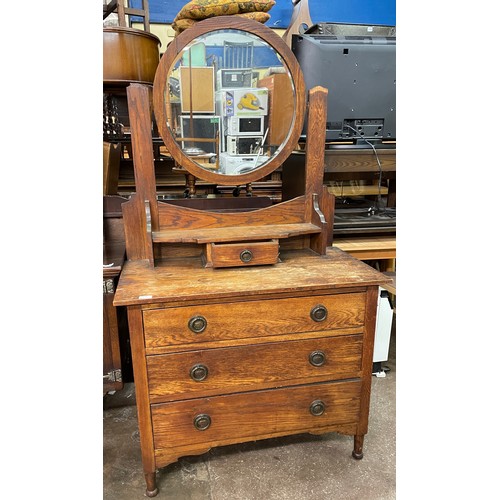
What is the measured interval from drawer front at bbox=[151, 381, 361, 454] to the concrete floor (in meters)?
0.19

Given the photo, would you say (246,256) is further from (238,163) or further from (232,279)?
(238,163)

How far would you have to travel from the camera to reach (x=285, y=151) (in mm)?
1493

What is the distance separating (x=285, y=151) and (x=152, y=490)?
1.29m

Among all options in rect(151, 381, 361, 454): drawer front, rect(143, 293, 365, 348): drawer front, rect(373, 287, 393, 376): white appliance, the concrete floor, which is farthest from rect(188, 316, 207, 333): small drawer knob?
rect(373, 287, 393, 376): white appliance

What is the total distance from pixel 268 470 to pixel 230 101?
4.54 feet

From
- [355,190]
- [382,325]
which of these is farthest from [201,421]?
[355,190]

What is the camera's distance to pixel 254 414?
4.44 feet

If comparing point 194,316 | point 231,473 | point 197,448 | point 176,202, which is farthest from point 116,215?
point 231,473

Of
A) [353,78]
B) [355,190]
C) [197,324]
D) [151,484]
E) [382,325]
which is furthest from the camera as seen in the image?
[355,190]

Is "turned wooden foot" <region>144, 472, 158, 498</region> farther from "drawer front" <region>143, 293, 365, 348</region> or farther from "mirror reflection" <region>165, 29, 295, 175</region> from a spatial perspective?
"mirror reflection" <region>165, 29, 295, 175</region>

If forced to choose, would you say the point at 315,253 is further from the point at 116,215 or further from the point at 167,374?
the point at 116,215

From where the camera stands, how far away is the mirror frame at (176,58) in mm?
1325

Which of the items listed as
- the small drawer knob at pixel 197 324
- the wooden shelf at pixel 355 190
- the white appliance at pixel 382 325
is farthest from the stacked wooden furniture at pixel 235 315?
the wooden shelf at pixel 355 190

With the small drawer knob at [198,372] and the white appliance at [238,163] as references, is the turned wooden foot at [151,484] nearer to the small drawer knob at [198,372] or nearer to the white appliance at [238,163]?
the small drawer knob at [198,372]
